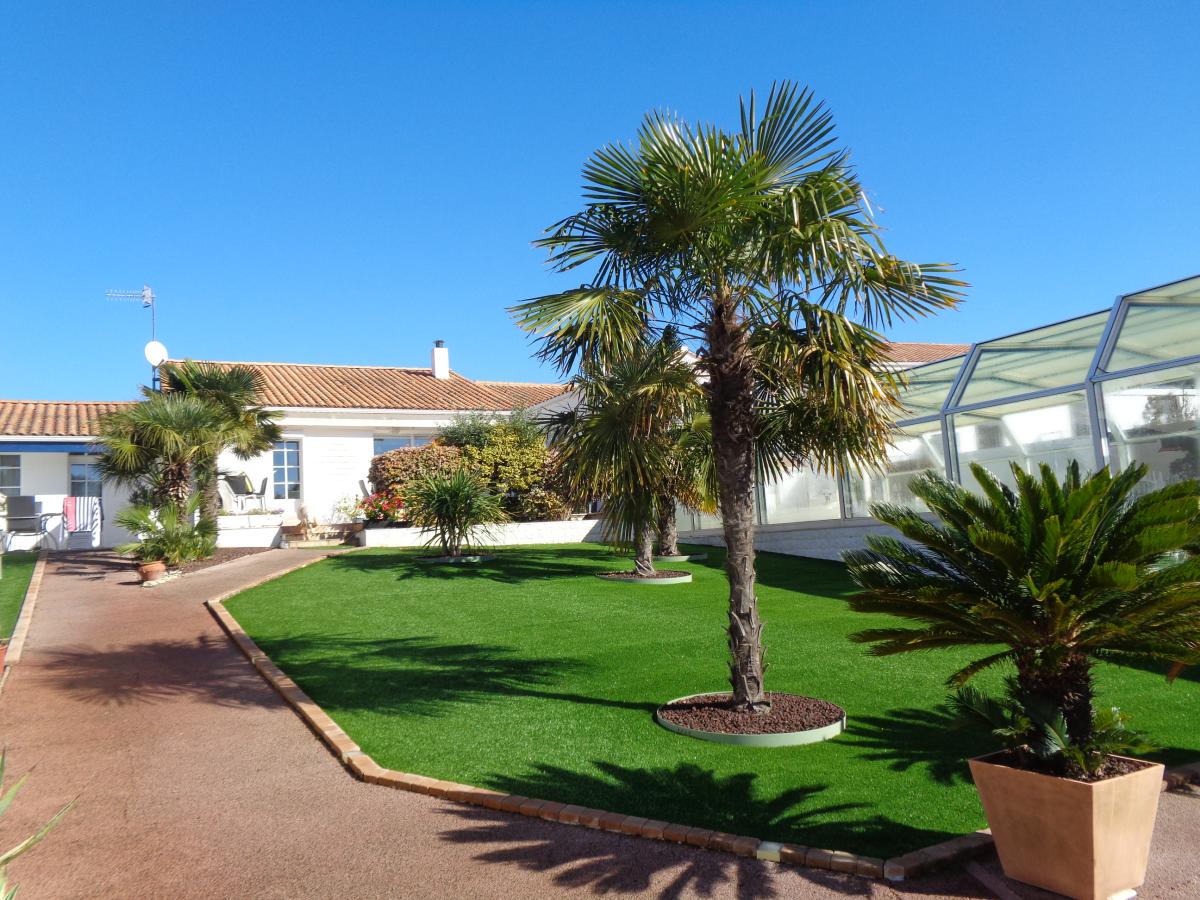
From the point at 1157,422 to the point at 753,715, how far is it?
7082 mm

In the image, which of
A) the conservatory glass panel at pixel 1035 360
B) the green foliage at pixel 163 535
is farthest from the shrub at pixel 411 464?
the conservatory glass panel at pixel 1035 360

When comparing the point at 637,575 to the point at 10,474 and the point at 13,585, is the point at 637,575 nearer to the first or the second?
the point at 13,585

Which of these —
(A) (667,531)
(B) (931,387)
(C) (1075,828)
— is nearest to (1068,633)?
(C) (1075,828)

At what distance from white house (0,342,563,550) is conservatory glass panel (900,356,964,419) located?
38.7ft

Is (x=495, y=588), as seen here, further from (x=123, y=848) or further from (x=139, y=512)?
(x=123, y=848)

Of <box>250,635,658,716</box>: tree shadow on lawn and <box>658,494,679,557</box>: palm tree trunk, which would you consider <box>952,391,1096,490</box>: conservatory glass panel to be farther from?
<box>250,635,658,716</box>: tree shadow on lawn

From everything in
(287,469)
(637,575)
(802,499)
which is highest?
(287,469)

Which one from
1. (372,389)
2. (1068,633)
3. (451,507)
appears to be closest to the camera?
(1068,633)

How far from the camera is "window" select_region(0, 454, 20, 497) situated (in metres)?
21.2

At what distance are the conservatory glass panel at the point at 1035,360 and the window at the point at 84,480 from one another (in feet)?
67.9

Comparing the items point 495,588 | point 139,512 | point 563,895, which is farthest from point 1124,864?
point 139,512

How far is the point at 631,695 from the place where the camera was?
809cm

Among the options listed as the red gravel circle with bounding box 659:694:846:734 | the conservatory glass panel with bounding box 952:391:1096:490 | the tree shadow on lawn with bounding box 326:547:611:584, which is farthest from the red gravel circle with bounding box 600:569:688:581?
the red gravel circle with bounding box 659:694:846:734

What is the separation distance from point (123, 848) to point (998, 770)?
16.5 ft
